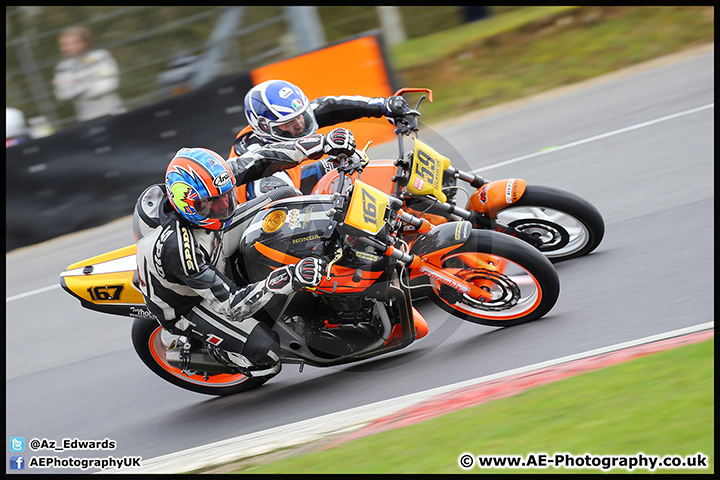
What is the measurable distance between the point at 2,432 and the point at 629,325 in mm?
4244

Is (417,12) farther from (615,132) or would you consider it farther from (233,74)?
(615,132)

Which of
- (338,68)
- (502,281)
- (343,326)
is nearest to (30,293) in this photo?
(338,68)

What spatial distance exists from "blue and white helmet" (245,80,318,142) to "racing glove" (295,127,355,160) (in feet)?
2.88

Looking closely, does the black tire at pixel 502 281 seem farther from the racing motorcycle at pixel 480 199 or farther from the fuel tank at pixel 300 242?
the racing motorcycle at pixel 480 199

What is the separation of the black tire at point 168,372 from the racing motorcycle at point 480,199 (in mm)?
1415

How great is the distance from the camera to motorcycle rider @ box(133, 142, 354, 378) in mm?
4051

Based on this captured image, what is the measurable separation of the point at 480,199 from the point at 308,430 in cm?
187

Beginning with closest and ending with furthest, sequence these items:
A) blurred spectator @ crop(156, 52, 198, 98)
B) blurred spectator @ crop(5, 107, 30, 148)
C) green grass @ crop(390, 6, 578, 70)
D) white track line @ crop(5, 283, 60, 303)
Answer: white track line @ crop(5, 283, 60, 303)
blurred spectator @ crop(5, 107, 30, 148)
blurred spectator @ crop(156, 52, 198, 98)
green grass @ crop(390, 6, 578, 70)

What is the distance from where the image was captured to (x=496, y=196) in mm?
5035

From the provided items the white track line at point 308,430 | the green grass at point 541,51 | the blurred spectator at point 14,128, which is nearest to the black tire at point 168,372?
the white track line at point 308,430

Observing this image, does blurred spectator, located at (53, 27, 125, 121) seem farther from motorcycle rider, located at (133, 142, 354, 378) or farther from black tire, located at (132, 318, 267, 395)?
motorcycle rider, located at (133, 142, 354, 378)

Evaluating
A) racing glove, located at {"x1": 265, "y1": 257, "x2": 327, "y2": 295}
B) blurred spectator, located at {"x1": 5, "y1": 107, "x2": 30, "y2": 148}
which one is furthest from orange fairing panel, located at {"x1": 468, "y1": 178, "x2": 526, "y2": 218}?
blurred spectator, located at {"x1": 5, "y1": 107, "x2": 30, "y2": 148}

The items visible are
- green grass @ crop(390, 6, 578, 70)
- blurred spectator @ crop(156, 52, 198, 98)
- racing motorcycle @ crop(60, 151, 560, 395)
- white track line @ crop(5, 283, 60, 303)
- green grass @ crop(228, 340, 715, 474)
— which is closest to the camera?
green grass @ crop(228, 340, 715, 474)

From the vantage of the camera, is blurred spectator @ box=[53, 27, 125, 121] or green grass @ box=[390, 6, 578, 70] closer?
blurred spectator @ box=[53, 27, 125, 121]
